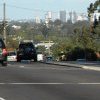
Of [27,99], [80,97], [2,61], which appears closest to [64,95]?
[80,97]

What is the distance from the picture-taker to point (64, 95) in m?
16.4

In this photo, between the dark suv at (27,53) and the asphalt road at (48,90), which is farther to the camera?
the dark suv at (27,53)

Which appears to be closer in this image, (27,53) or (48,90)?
(48,90)

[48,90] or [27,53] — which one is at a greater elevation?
[27,53]

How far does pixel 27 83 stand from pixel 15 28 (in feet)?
421

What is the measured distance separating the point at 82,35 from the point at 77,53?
12348 millimetres

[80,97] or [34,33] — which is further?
[34,33]

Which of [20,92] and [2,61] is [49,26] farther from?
[20,92]

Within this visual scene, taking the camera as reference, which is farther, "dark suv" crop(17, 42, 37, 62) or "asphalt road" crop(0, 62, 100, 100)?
"dark suv" crop(17, 42, 37, 62)

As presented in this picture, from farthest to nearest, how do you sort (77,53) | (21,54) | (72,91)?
(77,53) → (21,54) → (72,91)

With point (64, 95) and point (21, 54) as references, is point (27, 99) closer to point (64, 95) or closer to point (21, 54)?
point (64, 95)

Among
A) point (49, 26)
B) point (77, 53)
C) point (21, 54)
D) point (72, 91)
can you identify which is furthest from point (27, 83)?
point (49, 26)

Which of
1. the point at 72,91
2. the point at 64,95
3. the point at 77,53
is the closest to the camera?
the point at 64,95

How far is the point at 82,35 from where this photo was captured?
7481 centimetres
